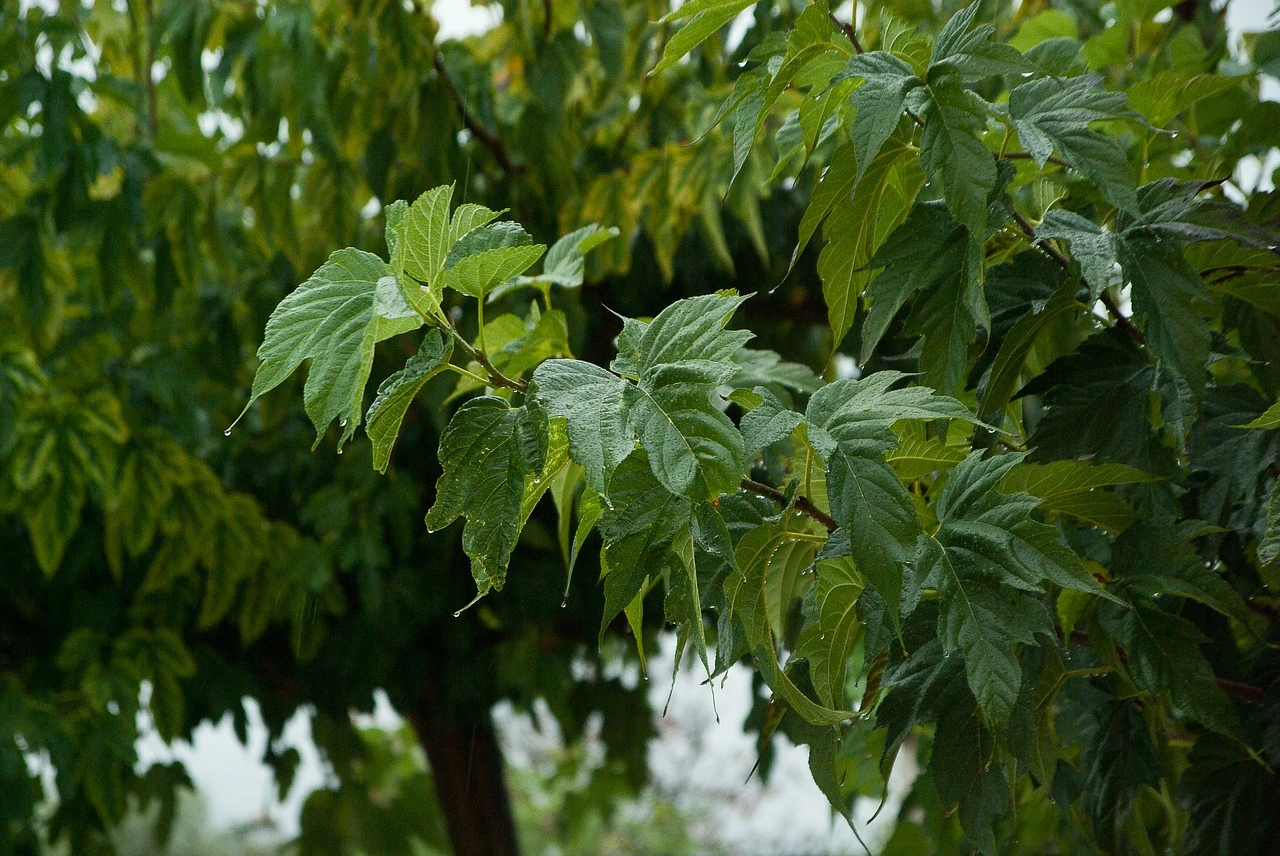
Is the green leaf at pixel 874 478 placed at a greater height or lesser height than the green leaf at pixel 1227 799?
greater

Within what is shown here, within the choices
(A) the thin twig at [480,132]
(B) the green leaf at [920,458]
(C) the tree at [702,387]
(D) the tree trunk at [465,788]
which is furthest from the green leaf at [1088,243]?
(D) the tree trunk at [465,788]

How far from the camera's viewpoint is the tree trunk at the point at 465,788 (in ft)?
6.15

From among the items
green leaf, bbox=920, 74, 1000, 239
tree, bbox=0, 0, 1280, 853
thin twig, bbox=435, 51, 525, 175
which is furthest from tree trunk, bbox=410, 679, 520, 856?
green leaf, bbox=920, 74, 1000, 239

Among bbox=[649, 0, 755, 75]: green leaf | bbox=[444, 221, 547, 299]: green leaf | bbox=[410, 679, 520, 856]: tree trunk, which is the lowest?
bbox=[410, 679, 520, 856]: tree trunk

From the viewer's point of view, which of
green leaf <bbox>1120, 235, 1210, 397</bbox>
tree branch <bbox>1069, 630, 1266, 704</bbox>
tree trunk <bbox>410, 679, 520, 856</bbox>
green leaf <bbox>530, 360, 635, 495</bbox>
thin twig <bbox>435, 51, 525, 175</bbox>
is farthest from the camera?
tree trunk <bbox>410, 679, 520, 856</bbox>

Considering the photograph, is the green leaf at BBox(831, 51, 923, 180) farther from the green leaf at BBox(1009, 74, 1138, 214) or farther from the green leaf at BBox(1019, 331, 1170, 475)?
the green leaf at BBox(1019, 331, 1170, 475)

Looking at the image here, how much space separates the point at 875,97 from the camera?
55cm

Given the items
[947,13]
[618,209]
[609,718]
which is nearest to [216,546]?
[618,209]

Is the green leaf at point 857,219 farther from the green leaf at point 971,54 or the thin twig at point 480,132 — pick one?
the thin twig at point 480,132

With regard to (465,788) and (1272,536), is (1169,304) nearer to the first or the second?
(1272,536)

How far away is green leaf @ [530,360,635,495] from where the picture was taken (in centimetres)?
48

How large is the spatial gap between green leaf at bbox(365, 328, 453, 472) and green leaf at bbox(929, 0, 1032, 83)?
0.83 ft

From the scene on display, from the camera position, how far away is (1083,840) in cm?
81

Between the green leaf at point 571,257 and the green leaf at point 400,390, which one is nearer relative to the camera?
the green leaf at point 400,390
